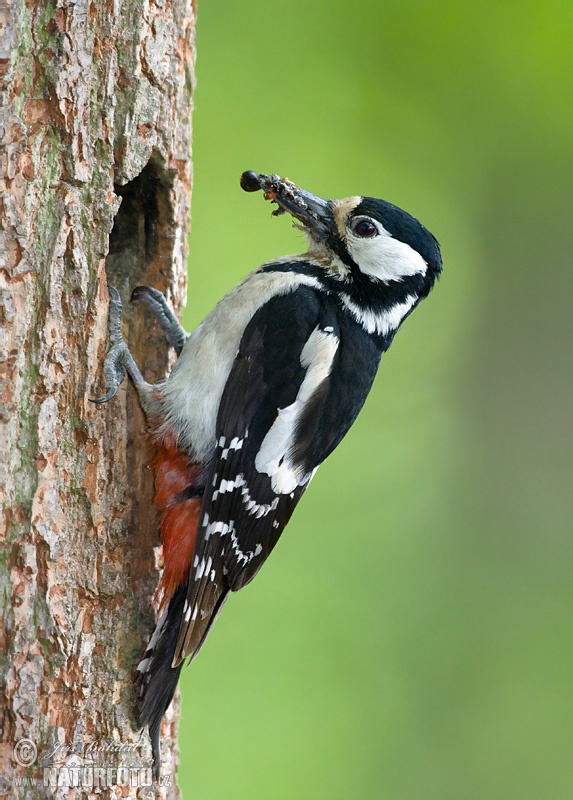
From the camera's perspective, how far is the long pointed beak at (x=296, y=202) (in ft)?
9.05

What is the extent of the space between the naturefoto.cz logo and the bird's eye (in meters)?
1.46

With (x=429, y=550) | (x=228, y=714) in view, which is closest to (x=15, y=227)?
(x=228, y=714)

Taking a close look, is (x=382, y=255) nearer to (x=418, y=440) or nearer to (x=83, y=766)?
(x=83, y=766)

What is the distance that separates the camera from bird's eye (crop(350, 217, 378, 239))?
8.88 feet

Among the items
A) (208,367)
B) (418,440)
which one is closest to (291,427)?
(208,367)

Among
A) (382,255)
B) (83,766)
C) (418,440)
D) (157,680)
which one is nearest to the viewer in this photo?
(83,766)

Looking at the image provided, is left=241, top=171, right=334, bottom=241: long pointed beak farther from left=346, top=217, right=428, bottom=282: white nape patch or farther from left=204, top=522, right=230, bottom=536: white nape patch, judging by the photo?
left=204, top=522, right=230, bottom=536: white nape patch

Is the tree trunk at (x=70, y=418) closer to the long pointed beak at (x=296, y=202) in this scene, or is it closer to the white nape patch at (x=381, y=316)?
the long pointed beak at (x=296, y=202)

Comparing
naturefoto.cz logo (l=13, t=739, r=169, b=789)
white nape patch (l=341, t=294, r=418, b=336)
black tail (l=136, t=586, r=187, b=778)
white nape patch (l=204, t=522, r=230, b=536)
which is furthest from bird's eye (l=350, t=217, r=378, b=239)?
naturefoto.cz logo (l=13, t=739, r=169, b=789)

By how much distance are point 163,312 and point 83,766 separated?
3.78ft

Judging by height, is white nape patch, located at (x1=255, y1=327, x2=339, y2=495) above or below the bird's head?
below

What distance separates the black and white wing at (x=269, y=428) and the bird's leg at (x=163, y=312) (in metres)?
0.24

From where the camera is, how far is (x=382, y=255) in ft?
8.89

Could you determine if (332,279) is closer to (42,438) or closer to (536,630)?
(42,438)
